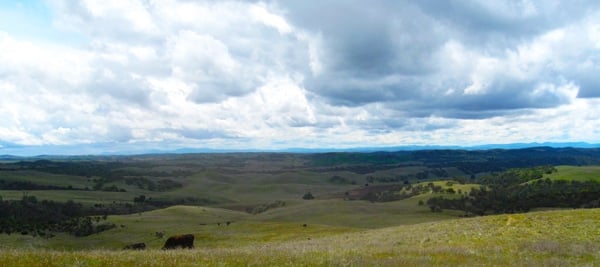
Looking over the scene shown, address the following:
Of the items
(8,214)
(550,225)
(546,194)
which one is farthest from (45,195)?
(550,225)

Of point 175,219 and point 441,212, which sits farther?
point 441,212

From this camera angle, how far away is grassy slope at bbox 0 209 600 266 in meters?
13.1

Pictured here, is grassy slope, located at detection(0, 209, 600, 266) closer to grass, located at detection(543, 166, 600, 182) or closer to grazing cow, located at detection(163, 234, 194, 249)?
grazing cow, located at detection(163, 234, 194, 249)

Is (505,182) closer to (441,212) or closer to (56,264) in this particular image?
(441,212)

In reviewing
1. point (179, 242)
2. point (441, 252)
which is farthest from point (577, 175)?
point (441, 252)

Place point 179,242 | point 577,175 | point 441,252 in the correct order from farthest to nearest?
point 577,175 → point 179,242 → point 441,252

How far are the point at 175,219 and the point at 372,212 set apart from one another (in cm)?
4359

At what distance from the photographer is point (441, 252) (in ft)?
61.8

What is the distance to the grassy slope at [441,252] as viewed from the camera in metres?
13.1

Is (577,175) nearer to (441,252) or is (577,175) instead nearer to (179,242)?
(179,242)

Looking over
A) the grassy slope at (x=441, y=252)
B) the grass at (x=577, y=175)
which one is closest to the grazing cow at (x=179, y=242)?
the grassy slope at (x=441, y=252)

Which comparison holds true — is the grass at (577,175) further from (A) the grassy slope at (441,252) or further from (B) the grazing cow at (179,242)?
(B) the grazing cow at (179,242)

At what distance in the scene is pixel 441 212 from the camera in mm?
111188

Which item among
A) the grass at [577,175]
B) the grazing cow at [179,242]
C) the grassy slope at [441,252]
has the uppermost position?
the grassy slope at [441,252]
